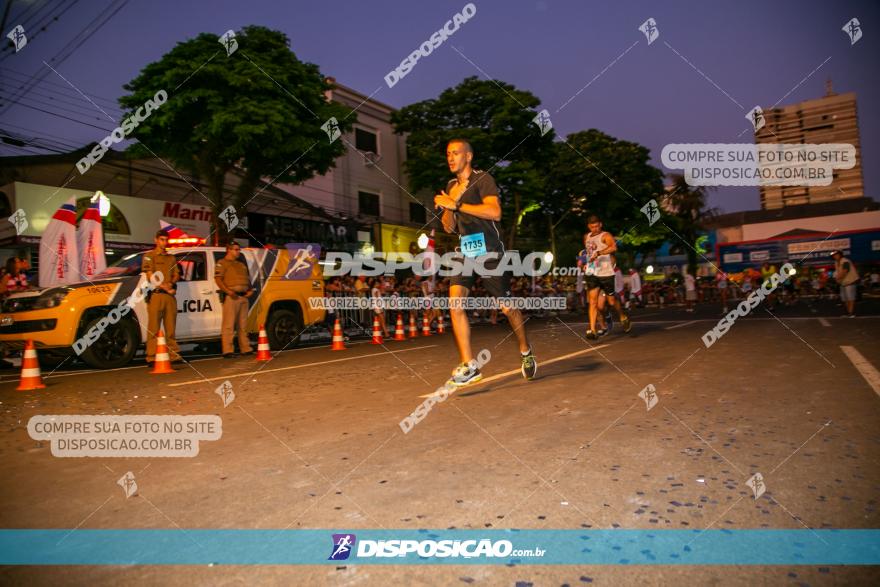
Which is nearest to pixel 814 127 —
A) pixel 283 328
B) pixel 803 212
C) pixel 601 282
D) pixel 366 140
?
pixel 803 212

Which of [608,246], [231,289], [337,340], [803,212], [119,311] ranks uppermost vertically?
[803,212]

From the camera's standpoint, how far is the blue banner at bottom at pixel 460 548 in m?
1.85

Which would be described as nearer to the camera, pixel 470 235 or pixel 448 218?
pixel 470 235

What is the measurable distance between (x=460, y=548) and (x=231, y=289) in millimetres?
8444

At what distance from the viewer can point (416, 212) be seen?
36438 millimetres

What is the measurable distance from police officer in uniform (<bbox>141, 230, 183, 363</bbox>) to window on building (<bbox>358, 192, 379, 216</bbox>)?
23600 millimetres

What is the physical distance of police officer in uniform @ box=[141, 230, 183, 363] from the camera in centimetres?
840

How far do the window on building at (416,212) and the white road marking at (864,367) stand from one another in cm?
3015

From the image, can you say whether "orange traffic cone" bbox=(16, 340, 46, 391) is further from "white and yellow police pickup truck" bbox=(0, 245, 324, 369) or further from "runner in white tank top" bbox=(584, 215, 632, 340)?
"runner in white tank top" bbox=(584, 215, 632, 340)

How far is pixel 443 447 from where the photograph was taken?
3225 mm

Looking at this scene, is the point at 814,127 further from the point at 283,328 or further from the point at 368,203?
the point at 283,328

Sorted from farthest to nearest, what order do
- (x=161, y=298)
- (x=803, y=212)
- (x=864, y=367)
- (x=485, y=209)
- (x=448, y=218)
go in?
(x=803, y=212), (x=161, y=298), (x=864, y=367), (x=448, y=218), (x=485, y=209)

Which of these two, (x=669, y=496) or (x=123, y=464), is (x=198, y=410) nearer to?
(x=123, y=464)

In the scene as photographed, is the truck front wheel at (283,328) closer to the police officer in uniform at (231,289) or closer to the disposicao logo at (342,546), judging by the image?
the police officer in uniform at (231,289)
